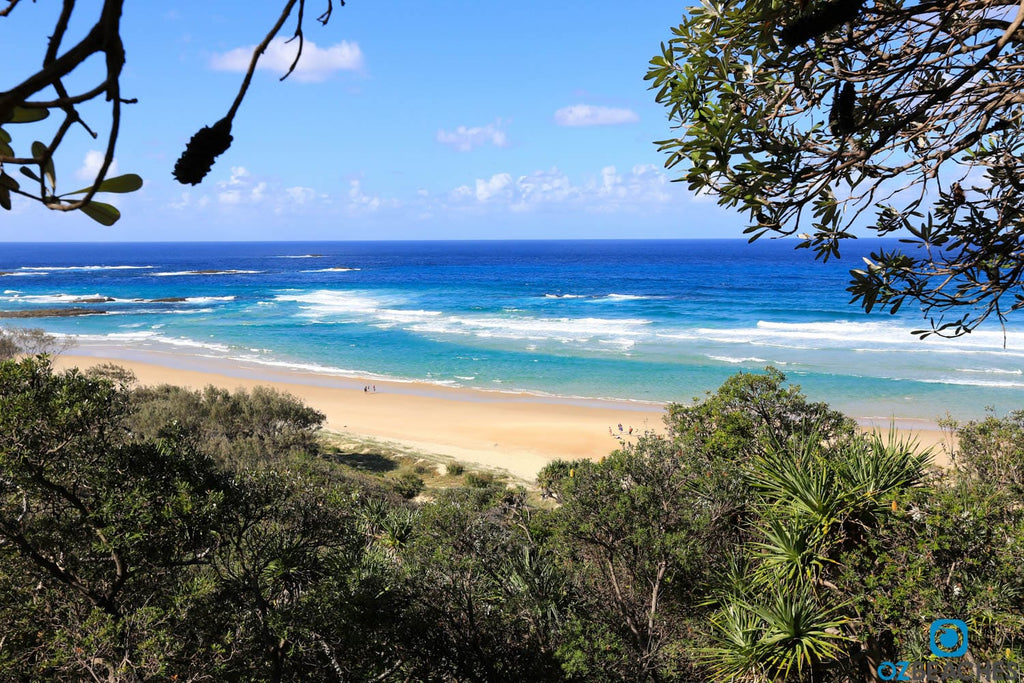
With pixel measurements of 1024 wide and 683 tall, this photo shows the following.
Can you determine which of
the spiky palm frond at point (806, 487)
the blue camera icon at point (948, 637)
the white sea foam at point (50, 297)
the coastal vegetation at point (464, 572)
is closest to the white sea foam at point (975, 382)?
the coastal vegetation at point (464, 572)

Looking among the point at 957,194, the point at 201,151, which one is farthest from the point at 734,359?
the point at 201,151

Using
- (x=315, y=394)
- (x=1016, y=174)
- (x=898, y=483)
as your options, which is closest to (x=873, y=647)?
(x=898, y=483)

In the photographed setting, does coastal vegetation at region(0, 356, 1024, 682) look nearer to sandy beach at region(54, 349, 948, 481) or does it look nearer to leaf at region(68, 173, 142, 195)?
leaf at region(68, 173, 142, 195)

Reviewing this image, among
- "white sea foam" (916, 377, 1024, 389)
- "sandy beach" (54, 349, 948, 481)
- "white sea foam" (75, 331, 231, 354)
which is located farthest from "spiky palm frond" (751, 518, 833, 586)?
"white sea foam" (75, 331, 231, 354)

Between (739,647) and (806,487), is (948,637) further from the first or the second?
(739,647)

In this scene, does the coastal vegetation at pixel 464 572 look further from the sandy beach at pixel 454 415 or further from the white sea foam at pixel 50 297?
the white sea foam at pixel 50 297

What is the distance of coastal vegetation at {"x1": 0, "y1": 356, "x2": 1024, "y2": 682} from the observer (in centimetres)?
491

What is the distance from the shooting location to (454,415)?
2383 centimetres

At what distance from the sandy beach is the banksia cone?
17189 mm

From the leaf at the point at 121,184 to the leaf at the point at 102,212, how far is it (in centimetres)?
2

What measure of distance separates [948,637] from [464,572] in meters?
4.17

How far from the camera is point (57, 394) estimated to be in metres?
5.21

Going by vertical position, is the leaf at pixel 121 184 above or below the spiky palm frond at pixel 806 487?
above

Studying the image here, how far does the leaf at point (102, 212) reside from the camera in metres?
0.85
